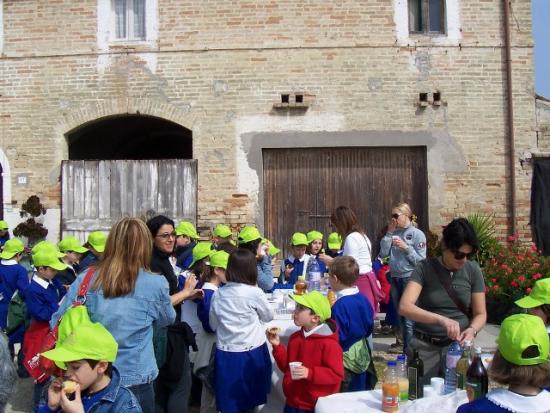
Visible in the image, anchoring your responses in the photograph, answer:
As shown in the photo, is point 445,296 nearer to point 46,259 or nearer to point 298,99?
point 46,259

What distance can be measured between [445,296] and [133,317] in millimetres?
2063

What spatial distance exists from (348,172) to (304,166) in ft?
2.80

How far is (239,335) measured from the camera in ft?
15.6

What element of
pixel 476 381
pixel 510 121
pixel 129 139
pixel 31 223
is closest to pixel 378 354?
pixel 476 381

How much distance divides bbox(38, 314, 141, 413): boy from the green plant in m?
9.37

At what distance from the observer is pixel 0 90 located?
39.2ft

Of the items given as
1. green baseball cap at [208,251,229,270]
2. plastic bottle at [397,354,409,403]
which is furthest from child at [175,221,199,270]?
plastic bottle at [397,354,409,403]

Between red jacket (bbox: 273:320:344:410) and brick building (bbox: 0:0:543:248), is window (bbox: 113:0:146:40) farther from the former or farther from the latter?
red jacket (bbox: 273:320:344:410)

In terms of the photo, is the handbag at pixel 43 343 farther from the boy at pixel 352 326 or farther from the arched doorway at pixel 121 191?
the arched doorway at pixel 121 191

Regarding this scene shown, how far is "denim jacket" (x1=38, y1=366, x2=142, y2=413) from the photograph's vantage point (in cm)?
278

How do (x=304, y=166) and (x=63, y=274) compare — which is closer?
(x=63, y=274)

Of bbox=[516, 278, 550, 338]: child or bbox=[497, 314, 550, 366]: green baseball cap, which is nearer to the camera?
bbox=[497, 314, 550, 366]: green baseball cap

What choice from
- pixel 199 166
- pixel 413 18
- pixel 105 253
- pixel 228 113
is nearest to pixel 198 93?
pixel 228 113

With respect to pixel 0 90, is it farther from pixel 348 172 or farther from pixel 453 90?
pixel 453 90
